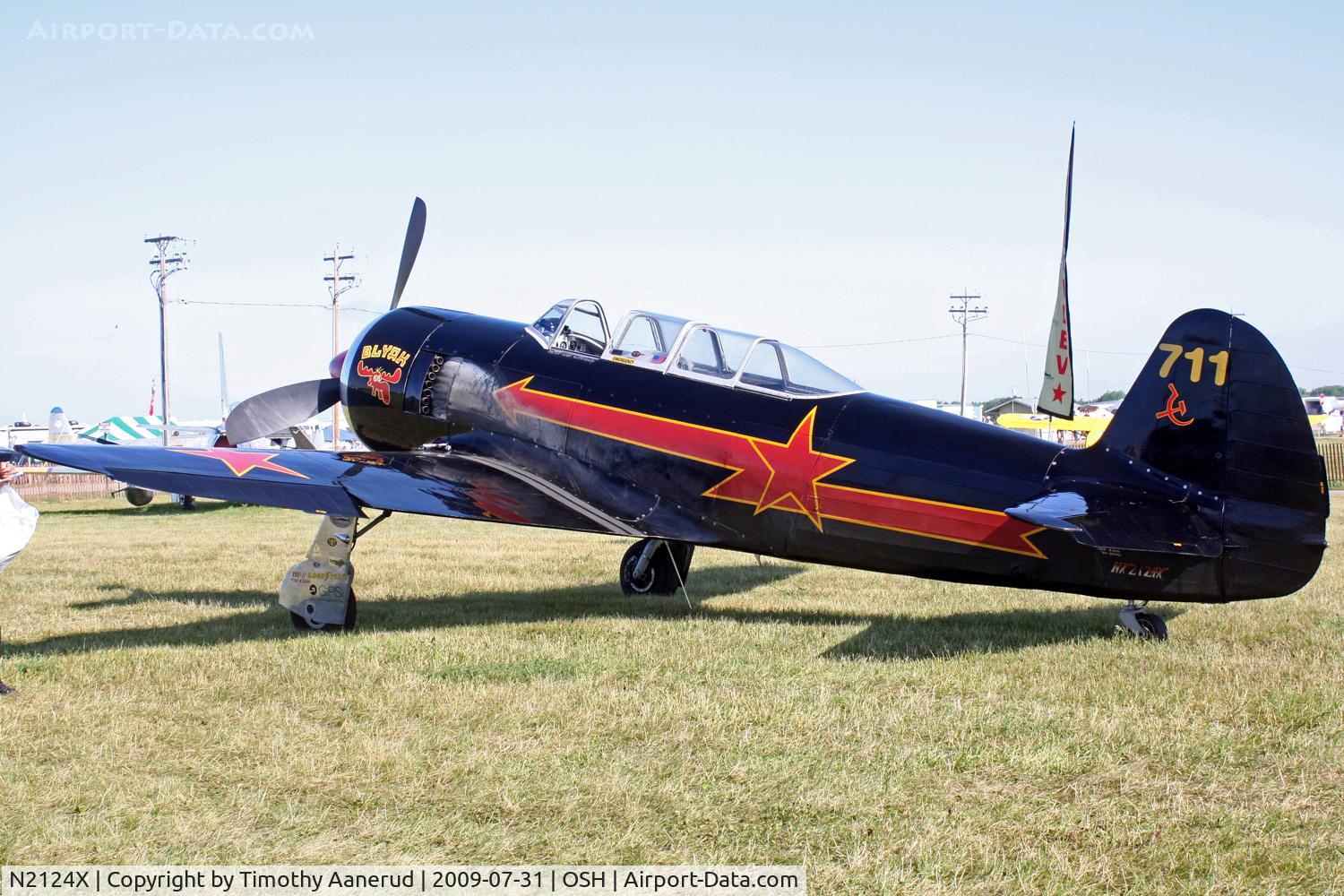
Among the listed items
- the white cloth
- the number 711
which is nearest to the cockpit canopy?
the number 711

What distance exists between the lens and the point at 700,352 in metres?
8.46

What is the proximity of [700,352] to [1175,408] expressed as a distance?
329 centimetres

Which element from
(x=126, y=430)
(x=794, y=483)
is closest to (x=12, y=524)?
(x=794, y=483)

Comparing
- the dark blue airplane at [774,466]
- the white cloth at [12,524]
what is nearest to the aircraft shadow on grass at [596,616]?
the dark blue airplane at [774,466]

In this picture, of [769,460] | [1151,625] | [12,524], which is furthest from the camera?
[769,460]

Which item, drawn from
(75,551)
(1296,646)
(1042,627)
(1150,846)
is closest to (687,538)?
(1042,627)

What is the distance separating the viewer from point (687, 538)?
8125 millimetres

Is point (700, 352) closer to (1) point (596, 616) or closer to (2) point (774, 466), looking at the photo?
(2) point (774, 466)

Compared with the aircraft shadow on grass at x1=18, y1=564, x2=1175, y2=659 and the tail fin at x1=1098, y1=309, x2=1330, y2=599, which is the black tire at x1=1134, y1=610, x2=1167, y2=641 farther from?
the tail fin at x1=1098, y1=309, x2=1330, y2=599

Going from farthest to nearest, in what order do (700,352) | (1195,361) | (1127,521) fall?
(700,352) → (1195,361) → (1127,521)

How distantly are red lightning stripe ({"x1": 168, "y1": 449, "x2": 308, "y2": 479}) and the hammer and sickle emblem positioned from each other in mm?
5827

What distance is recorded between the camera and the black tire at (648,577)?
1012 centimetres

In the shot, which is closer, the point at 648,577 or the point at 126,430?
the point at 648,577

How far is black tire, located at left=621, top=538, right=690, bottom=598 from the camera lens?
10125 mm
